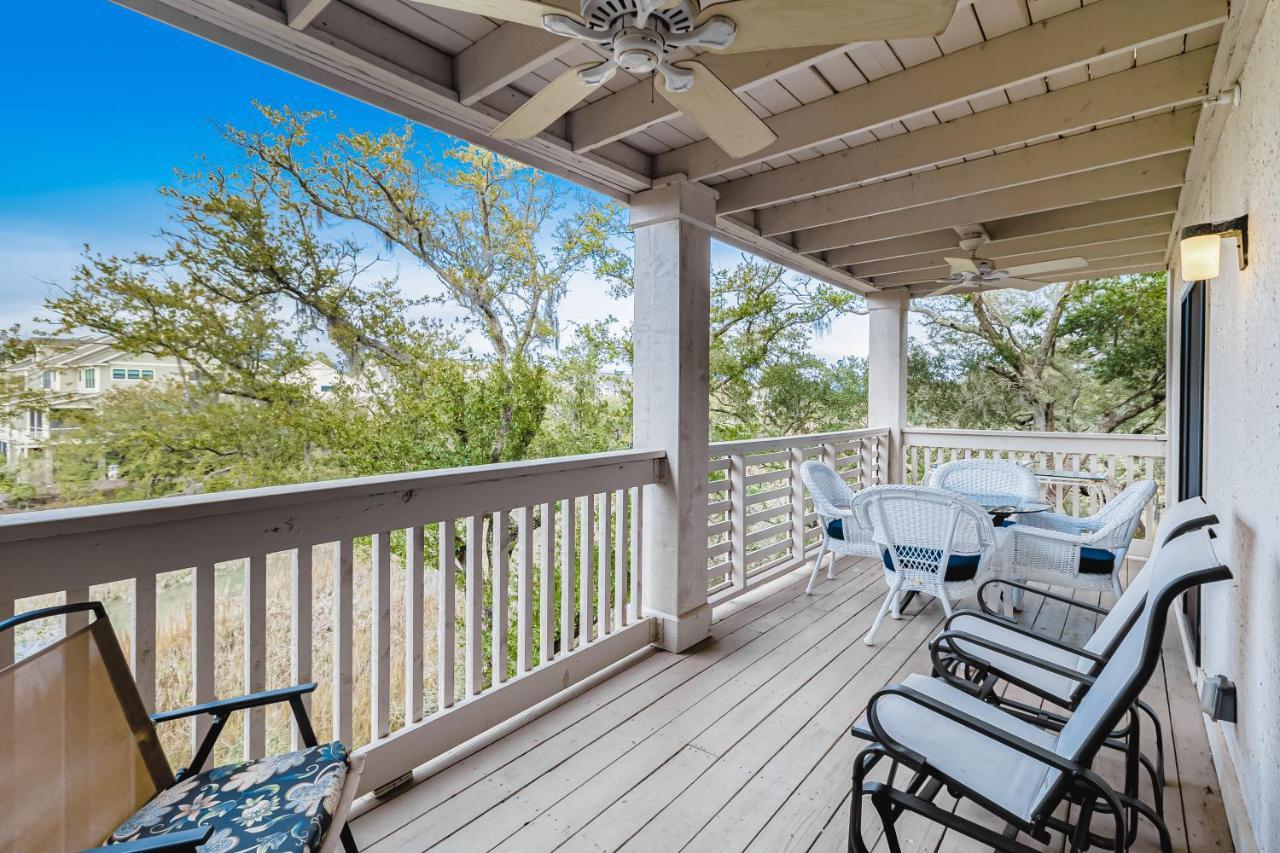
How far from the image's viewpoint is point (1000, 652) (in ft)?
6.01

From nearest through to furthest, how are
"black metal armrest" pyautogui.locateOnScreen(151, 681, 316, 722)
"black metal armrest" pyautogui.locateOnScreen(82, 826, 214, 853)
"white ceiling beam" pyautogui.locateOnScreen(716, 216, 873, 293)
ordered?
1. "black metal armrest" pyautogui.locateOnScreen(82, 826, 214, 853)
2. "black metal armrest" pyautogui.locateOnScreen(151, 681, 316, 722)
3. "white ceiling beam" pyautogui.locateOnScreen(716, 216, 873, 293)

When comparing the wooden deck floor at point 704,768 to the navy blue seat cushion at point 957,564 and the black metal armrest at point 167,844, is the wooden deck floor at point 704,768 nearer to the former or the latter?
the navy blue seat cushion at point 957,564

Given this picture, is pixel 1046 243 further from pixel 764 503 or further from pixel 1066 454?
pixel 764 503

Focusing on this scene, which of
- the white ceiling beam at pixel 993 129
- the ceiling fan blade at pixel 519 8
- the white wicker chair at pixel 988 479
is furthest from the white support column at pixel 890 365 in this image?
the ceiling fan blade at pixel 519 8

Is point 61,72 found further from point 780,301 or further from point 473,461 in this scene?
point 780,301

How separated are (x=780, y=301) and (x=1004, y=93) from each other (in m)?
7.02

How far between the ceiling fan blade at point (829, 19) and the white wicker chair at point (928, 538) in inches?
91.8

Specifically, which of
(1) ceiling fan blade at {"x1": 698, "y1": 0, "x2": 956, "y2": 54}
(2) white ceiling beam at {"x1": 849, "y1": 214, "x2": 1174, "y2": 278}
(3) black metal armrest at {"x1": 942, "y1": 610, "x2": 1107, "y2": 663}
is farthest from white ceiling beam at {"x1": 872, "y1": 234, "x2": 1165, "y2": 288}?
(1) ceiling fan blade at {"x1": 698, "y1": 0, "x2": 956, "y2": 54}

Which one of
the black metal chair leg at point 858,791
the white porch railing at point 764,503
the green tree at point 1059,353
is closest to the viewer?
the black metal chair leg at point 858,791

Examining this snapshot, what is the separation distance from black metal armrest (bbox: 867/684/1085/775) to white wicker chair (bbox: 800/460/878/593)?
224cm

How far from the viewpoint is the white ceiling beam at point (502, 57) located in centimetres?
197

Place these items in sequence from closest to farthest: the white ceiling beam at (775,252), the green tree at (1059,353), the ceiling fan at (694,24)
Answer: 1. the ceiling fan at (694,24)
2. the white ceiling beam at (775,252)
3. the green tree at (1059,353)

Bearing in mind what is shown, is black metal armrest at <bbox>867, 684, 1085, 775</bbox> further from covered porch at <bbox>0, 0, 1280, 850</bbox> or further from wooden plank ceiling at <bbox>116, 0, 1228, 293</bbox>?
wooden plank ceiling at <bbox>116, 0, 1228, 293</bbox>

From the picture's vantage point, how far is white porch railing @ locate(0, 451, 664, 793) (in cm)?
148
